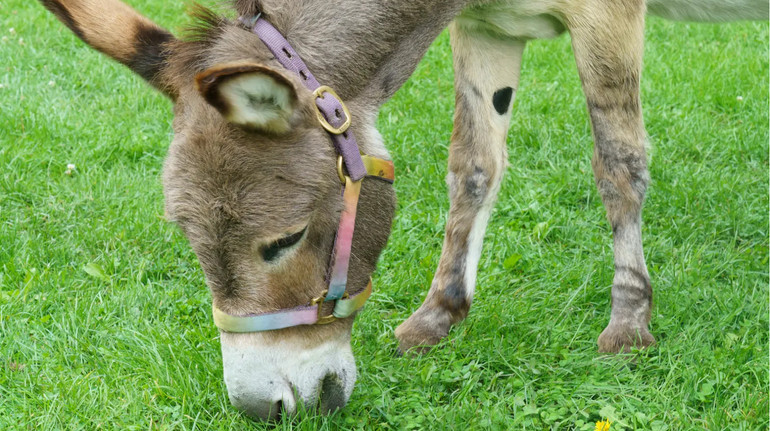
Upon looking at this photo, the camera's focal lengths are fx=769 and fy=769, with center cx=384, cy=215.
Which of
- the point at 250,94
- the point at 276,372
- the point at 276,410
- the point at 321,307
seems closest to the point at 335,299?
the point at 321,307

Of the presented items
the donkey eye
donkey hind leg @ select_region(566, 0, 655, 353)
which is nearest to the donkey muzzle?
the donkey eye

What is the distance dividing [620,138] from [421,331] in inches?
47.3

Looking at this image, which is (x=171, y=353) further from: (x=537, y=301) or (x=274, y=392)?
(x=537, y=301)

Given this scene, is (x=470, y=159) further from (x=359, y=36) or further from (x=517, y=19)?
(x=359, y=36)

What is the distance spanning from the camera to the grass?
9.30 ft

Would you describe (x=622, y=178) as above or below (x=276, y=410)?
above

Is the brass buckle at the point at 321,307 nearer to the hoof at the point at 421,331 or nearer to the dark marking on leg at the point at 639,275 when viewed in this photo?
the hoof at the point at 421,331

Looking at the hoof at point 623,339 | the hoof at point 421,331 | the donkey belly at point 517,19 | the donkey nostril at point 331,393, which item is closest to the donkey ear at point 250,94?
the donkey nostril at point 331,393

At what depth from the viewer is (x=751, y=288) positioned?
3.71m

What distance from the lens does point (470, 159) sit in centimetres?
357

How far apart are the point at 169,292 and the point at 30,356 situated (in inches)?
26.0

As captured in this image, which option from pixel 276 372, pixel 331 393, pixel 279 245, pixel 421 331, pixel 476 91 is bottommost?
pixel 421 331

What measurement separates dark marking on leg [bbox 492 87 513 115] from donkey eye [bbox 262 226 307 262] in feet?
4.98

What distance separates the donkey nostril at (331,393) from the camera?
8.61 feet
